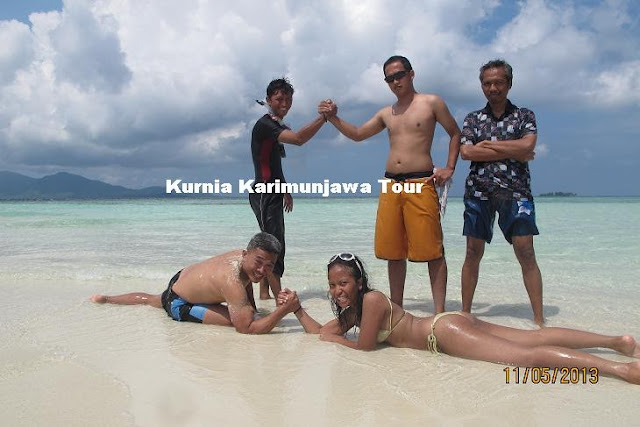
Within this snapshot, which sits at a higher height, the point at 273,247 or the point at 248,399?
the point at 273,247

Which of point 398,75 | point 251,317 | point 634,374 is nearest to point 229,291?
point 251,317

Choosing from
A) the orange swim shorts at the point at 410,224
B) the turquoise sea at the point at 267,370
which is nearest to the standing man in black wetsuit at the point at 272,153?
the turquoise sea at the point at 267,370

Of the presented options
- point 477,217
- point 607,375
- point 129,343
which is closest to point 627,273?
point 477,217

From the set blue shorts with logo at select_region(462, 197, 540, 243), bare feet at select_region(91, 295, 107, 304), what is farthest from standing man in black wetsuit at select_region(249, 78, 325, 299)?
blue shorts with logo at select_region(462, 197, 540, 243)

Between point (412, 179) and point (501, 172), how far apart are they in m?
0.73

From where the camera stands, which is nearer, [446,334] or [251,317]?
[446,334]

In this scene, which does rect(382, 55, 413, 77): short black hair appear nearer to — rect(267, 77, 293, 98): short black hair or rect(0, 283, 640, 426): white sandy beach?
rect(267, 77, 293, 98): short black hair

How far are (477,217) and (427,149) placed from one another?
0.73 metres

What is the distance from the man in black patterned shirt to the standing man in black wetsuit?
174 centimetres

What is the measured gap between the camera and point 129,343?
3.73 m

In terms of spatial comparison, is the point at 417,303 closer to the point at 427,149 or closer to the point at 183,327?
the point at 427,149

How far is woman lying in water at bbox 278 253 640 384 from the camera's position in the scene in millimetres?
3174

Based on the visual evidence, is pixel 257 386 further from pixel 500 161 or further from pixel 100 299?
pixel 100 299

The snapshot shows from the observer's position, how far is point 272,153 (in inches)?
206
